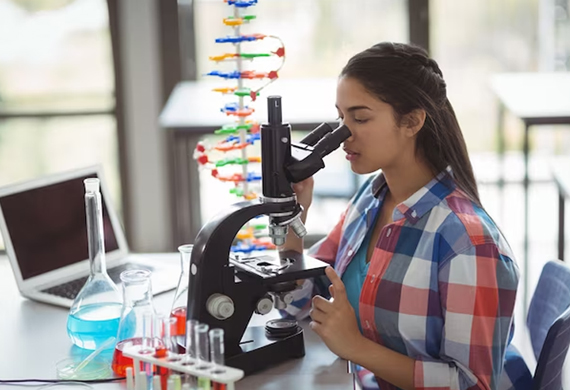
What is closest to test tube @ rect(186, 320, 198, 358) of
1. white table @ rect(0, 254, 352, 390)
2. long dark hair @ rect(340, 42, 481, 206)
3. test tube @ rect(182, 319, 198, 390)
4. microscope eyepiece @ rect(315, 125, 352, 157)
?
test tube @ rect(182, 319, 198, 390)

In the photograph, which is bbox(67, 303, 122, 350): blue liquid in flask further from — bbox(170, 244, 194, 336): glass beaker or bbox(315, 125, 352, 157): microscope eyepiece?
bbox(315, 125, 352, 157): microscope eyepiece

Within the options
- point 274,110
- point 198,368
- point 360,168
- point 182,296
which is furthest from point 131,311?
point 360,168

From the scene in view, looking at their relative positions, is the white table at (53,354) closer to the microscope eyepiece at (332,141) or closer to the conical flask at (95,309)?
the conical flask at (95,309)

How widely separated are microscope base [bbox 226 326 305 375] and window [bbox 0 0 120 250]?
9.00ft

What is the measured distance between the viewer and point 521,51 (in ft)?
14.1

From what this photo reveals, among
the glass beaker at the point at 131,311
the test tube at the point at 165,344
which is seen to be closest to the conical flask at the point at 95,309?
the glass beaker at the point at 131,311

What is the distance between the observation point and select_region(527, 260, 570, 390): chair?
1756mm

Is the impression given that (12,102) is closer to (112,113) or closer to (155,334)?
(112,113)

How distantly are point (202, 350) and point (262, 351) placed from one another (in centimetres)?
33

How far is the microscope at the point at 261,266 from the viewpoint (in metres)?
1.59

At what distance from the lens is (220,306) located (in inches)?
62.8

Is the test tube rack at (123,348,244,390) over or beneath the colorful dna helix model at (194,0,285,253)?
beneath

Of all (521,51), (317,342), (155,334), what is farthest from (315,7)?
(155,334)

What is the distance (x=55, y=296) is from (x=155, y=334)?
729 millimetres
